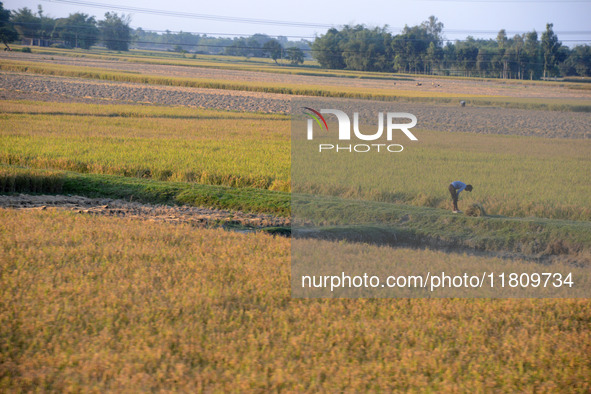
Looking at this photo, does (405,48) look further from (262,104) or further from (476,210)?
(476,210)

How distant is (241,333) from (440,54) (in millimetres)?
53893

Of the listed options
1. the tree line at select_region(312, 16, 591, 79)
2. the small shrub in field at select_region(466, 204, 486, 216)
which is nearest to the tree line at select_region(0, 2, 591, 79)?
the tree line at select_region(312, 16, 591, 79)

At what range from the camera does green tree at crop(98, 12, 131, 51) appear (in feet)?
357

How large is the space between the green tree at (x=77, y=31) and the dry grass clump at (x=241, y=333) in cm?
10352

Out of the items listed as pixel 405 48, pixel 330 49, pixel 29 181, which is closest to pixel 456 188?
pixel 29 181

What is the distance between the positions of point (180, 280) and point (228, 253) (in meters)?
1.36

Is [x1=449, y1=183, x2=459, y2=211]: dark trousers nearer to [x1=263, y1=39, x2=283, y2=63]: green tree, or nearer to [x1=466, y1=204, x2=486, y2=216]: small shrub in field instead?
[x1=466, y1=204, x2=486, y2=216]: small shrub in field

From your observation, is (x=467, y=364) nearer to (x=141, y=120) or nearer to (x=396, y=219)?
(x=396, y=219)

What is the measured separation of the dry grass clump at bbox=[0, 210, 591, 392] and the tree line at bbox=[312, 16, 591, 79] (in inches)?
851

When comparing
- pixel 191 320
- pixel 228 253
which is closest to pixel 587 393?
pixel 191 320

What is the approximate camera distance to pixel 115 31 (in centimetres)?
11144

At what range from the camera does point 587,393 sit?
4.42m

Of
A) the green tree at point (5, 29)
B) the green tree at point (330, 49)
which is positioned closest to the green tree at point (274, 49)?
the green tree at point (330, 49)

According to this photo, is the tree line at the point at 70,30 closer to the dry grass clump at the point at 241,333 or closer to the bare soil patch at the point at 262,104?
the bare soil patch at the point at 262,104
